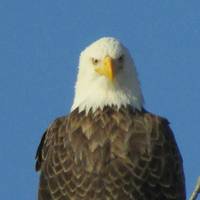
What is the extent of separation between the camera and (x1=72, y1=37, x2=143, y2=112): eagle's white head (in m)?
7.05

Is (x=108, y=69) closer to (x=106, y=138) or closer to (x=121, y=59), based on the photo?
(x=121, y=59)

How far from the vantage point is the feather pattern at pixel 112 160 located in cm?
639

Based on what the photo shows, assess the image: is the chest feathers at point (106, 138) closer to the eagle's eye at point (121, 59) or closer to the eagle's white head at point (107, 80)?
the eagle's white head at point (107, 80)

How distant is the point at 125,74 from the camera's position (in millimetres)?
7148

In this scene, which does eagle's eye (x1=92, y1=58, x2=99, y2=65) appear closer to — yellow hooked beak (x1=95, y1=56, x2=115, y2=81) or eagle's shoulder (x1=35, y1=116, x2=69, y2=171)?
yellow hooked beak (x1=95, y1=56, x2=115, y2=81)

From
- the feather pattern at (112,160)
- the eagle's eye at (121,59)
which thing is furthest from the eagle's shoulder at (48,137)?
the eagle's eye at (121,59)

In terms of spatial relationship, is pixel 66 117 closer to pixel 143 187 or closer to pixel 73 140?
pixel 73 140

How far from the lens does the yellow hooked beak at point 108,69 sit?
22.6ft

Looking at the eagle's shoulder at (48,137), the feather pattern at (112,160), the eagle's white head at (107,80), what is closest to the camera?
the feather pattern at (112,160)

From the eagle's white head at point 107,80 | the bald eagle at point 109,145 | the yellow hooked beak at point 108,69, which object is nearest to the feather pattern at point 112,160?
the bald eagle at point 109,145

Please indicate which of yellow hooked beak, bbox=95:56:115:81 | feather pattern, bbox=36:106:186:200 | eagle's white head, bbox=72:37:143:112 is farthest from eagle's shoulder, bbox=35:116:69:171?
yellow hooked beak, bbox=95:56:115:81

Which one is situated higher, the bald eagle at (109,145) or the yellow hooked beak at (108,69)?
the yellow hooked beak at (108,69)

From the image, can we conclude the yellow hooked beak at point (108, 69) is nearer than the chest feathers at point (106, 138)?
No

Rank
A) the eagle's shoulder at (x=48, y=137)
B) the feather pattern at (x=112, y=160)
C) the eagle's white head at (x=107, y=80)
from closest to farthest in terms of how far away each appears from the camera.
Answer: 1. the feather pattern at (x=112, y=160)
2. the eagle's shoulder at (x=48, y=137)
3. the eagle's white head at (x=107, y=80)
